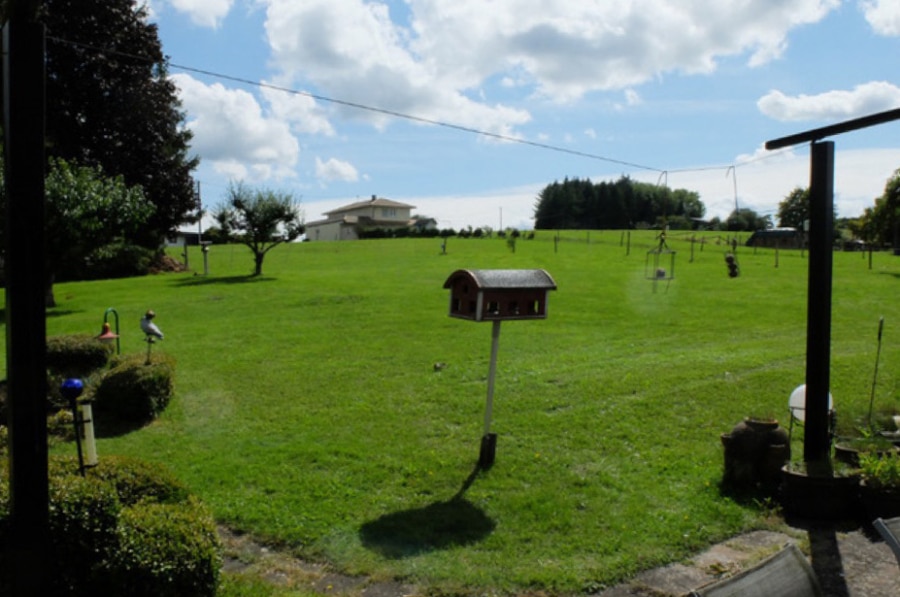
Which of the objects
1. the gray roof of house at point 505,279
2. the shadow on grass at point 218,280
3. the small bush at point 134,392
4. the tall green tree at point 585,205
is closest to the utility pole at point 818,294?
the gray roof of house at point 505,279

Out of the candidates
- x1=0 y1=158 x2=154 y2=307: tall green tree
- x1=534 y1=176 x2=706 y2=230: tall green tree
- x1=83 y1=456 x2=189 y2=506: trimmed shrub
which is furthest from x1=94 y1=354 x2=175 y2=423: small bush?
x1=534 y1=176 x2=706 y2=230: tall green tree

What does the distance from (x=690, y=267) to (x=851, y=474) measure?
29678 mm

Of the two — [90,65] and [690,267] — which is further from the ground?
[90,65]

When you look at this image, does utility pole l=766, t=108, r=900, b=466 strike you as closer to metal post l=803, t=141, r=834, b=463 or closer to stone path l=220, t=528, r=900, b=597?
metal post l=803, t=141, r=834, b=463

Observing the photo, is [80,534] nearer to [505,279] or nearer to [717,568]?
[717,568]

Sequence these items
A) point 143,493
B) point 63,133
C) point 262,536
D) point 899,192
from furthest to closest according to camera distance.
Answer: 1. point 899,192
2. point 63,133
3. point 262,536
4. point 143,493

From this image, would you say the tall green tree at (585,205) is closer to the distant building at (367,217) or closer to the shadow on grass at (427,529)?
the distant building at (367,217)

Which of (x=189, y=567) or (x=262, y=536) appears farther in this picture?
(x=262, y=536)

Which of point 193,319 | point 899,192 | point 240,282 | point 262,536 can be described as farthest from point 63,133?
point 899,192

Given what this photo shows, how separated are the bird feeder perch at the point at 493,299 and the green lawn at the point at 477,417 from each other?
71cm

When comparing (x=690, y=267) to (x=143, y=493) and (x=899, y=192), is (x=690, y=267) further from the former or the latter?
(x=143, y=493)

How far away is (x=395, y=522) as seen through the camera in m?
6.52

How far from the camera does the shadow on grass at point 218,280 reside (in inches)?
1186

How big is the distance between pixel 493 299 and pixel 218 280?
25497mm
